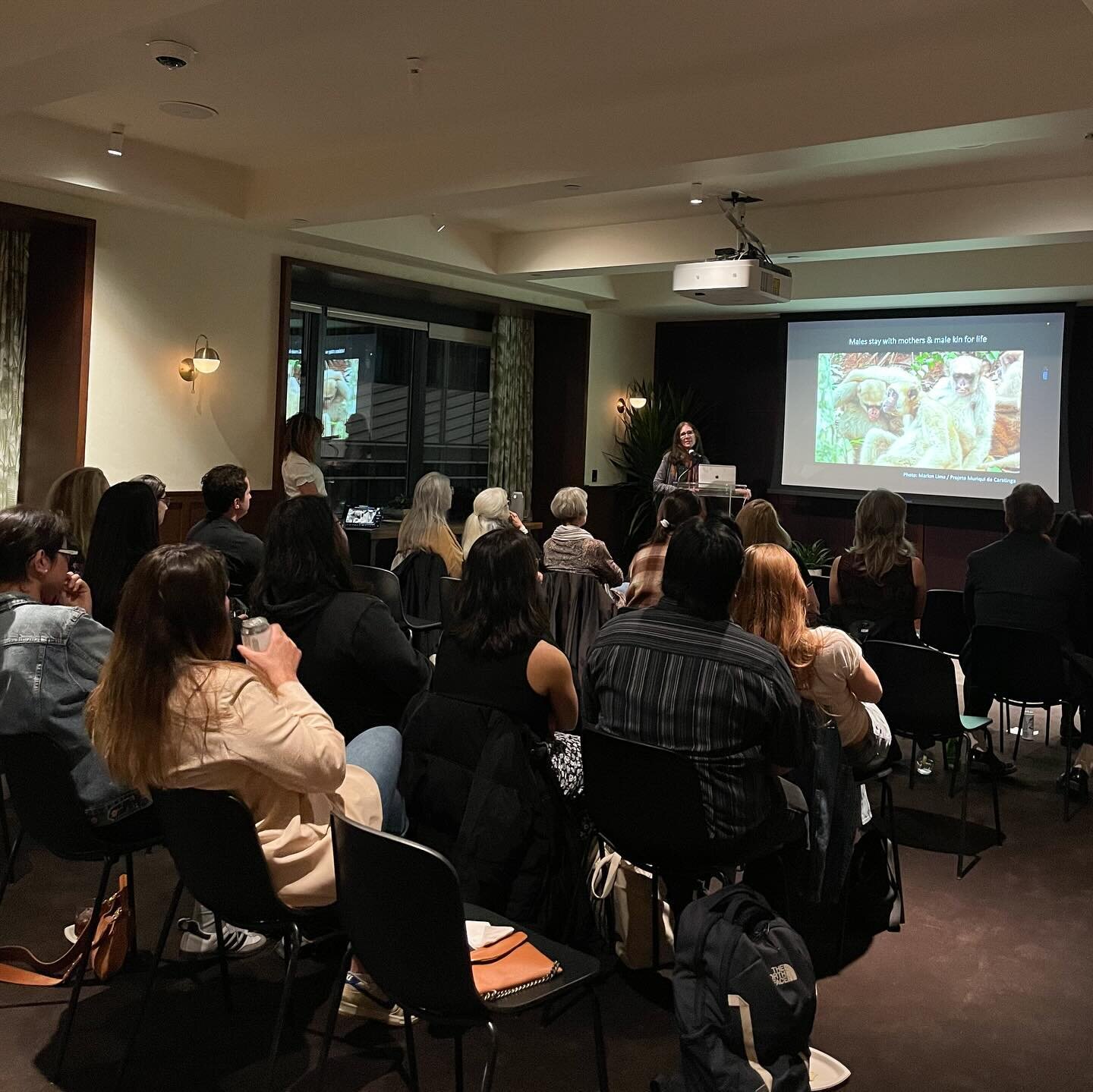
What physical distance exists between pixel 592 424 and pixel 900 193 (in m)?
4.03

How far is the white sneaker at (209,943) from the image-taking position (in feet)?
9.92

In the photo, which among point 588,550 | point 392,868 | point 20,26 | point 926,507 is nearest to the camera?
point 392,868

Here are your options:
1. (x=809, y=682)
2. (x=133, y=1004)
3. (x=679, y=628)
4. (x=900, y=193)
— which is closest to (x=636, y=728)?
(x=679, y=628)

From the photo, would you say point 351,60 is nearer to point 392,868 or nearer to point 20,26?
point 20,26

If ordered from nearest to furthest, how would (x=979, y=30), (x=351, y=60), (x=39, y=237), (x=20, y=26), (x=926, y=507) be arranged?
(x=20, y=26), (x=979, y=30), (x=351, y=60), (x=39, y=237), (x=926, y=507)

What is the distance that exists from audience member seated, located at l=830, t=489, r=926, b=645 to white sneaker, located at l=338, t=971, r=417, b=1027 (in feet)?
8.69

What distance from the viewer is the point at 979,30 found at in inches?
162

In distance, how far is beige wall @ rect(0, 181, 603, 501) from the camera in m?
6.50

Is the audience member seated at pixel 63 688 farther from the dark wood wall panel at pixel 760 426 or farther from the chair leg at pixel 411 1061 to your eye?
the dark wood wall panel at pixel 760 426

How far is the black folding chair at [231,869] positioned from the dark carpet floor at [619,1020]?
0.45 m

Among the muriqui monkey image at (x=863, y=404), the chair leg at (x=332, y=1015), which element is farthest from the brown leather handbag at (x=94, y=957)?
the muriqui monkey image at (x=863, y=404)

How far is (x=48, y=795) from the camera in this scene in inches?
96.3

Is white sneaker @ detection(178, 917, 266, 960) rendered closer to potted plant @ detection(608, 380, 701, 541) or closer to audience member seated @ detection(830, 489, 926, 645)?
audience member seated @ detection(830, 489, 926, 645)

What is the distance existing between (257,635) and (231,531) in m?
2.32
